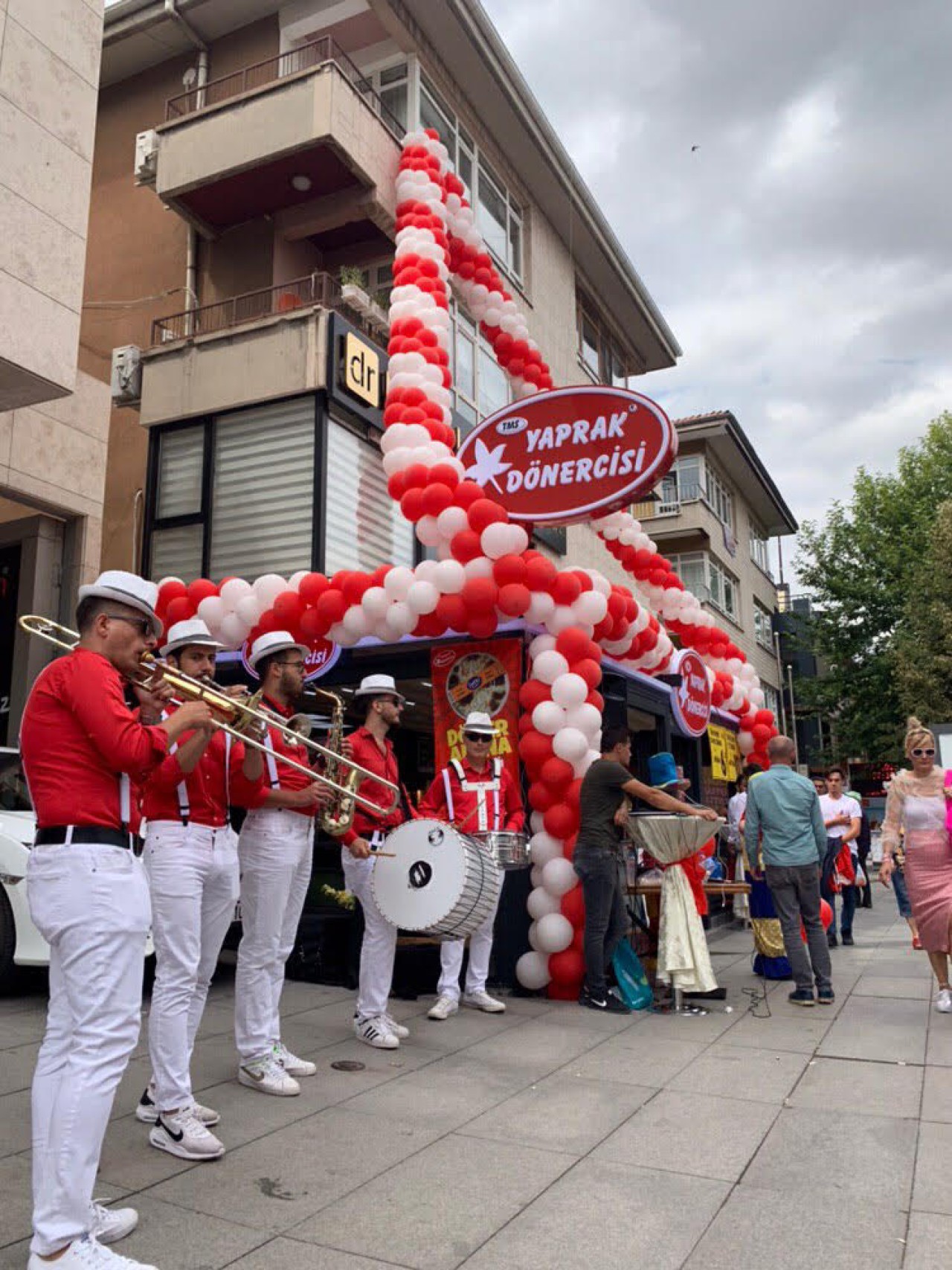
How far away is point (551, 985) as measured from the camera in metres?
7.83

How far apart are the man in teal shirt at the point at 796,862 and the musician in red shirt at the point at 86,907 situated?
5.73m

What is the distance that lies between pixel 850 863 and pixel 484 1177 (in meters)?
8.91

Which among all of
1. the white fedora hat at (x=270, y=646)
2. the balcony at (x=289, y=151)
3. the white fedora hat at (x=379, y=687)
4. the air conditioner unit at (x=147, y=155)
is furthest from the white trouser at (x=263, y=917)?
the air conditioner unit at (x=147, y=155)

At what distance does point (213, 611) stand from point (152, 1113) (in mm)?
5894

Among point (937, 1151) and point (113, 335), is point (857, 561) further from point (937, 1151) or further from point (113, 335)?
point (937, 1151)

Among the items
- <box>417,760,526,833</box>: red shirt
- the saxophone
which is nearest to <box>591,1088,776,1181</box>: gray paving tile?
the saxophone

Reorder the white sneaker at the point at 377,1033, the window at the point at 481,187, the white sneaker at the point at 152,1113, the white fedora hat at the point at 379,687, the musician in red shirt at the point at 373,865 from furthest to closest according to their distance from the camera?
1. the window at the point at 481,187
2. the white fedora hat at the point at 379,687
3. the musician in red shirt at the point at 373,865
4. the white sneaker at the point at 377,1033
5. the white sneaker at the point at 152,1113

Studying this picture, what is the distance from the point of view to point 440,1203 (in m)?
3.63

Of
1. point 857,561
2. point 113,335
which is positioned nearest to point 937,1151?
point 113,335

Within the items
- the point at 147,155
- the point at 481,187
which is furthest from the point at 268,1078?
the point at 481,187

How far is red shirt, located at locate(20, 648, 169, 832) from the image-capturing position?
3.17 m

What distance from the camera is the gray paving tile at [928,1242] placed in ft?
10.4

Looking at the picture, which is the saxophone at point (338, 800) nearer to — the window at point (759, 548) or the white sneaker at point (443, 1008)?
the white sneaker at point (443, 1008)

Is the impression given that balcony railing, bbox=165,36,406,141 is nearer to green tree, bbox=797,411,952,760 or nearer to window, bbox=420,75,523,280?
window, bbox=420,75,523,280
